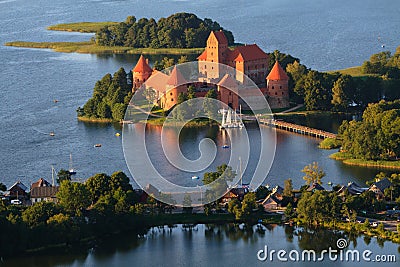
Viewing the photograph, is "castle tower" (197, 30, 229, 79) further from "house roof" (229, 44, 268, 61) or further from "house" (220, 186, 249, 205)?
"house" (220, 186, 249, 205)

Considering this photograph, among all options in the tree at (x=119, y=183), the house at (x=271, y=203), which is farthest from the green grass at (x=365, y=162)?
the tree at (x=119, y=183)

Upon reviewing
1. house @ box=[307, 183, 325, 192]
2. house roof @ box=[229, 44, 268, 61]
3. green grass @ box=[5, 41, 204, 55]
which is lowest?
house @ box=[307, 183, 325, 192]

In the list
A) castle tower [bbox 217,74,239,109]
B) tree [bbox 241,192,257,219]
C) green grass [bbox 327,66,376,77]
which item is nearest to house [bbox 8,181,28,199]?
tree [bbox 241,192,257,219]

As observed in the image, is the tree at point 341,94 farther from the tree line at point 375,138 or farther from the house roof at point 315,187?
the house roof at point 315,187

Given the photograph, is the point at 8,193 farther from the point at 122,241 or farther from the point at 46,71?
the point at 46,71

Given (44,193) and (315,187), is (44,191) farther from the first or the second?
(315,187)

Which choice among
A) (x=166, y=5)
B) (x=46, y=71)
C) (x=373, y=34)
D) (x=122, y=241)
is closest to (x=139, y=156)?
(x=122, y=241)
